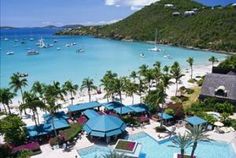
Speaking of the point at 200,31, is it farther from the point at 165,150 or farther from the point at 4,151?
the point at 4,151

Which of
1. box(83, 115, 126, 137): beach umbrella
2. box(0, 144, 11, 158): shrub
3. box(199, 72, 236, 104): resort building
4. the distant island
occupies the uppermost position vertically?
the distant island

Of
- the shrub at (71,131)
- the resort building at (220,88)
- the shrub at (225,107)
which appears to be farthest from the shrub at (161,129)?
the resort building at (220,88)

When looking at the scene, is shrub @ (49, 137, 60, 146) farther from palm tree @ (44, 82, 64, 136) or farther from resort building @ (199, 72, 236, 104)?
resort building @ (199, 72, 236, 104)

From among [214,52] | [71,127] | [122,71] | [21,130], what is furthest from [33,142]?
[214,52]

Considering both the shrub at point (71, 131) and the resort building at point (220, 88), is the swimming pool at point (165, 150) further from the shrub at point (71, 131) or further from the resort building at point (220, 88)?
the resort building at point (220, 88)

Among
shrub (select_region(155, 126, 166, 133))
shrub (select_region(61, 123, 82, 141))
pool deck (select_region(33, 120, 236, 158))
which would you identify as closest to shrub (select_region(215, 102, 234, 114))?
pool deck (select_region(33, 120, 236, 158))

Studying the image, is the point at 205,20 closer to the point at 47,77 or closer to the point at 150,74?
the point at 47,77

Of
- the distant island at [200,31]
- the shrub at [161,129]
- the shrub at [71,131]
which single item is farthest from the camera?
the distant island at [200,31]
